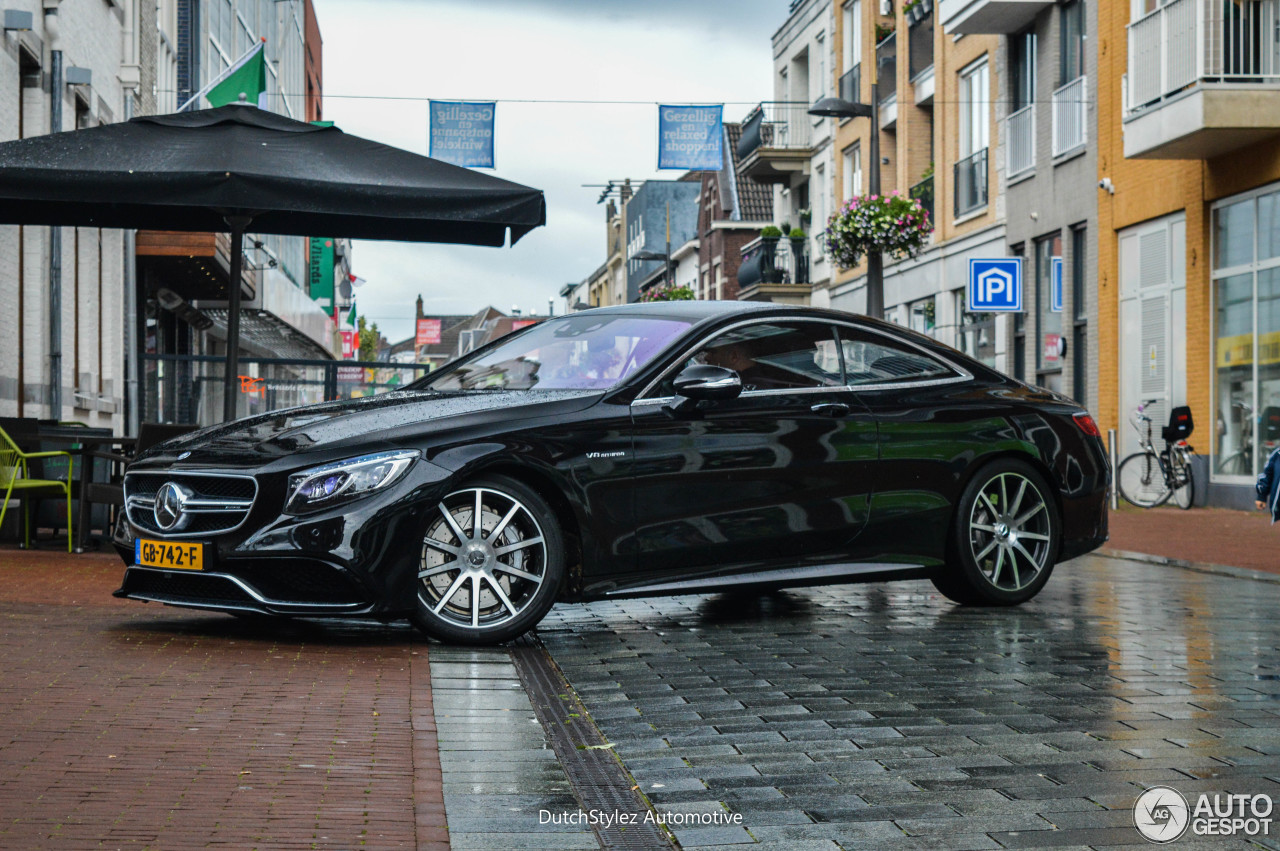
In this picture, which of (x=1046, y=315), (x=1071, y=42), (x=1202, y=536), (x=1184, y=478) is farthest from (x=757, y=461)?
(x=1071, y=42)

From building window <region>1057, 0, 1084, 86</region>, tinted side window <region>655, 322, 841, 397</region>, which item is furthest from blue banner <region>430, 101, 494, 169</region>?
tinted side window <region>655, 322, 841, 397</region>

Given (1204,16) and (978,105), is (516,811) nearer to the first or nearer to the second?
(1204,16)

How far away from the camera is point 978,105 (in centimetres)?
2997

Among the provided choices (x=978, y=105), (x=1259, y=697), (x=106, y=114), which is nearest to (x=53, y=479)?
(x=1259, y=697)

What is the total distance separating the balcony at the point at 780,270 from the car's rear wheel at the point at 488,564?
36.8 meters

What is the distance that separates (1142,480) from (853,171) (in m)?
18.2

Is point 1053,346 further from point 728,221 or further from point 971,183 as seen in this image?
point 728,221

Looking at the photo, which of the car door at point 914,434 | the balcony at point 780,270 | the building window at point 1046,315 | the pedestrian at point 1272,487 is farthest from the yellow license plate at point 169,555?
the balcony at point 780,270

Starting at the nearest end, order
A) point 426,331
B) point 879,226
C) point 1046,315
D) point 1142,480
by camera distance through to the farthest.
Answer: point 1142,480 → point 1046,315 → point 879,226 → point 426,331

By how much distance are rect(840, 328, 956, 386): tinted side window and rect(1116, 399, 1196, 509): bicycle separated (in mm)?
12755

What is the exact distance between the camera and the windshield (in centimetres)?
757

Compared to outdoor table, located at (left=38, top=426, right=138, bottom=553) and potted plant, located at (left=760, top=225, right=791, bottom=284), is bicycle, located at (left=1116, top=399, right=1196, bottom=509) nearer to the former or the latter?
outdoor table, located at (left=38, top=426, right=138, bottom=553)

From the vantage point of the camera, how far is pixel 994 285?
21219 mm

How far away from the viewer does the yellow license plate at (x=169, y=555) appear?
6727 millimetres
